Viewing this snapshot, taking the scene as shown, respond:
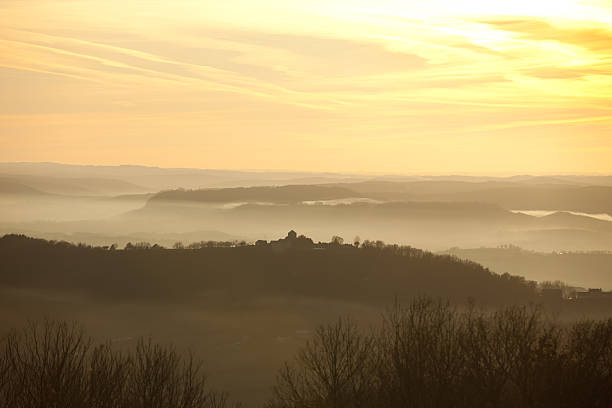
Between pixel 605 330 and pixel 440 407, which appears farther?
pixel 605 330

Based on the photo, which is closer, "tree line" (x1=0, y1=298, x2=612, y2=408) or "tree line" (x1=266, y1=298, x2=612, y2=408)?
"tree line" (x1=0, y1=298, x2=612, y2=408)

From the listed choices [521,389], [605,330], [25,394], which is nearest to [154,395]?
[25,394]

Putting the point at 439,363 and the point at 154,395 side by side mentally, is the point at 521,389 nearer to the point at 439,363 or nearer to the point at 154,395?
the point at 439,363

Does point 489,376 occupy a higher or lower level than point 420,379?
higher

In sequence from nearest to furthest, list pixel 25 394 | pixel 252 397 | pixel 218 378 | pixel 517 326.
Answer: pixel 25 394, pixel 517 326, pixel 252 397, pixel 218 378

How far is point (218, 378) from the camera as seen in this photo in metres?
186

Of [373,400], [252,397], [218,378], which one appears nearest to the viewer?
[373,400]

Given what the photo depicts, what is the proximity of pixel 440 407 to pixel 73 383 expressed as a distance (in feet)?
61.6

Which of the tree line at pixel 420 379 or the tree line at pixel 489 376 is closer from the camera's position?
the tree line at pixel 420 379

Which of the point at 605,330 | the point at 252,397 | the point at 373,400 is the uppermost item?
the point at 605,330

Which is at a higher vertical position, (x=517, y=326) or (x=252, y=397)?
(x=517, y=326)

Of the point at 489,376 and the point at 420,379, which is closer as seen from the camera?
the point at 420,379

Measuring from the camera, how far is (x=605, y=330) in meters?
60.0

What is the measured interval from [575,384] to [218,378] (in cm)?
14378
